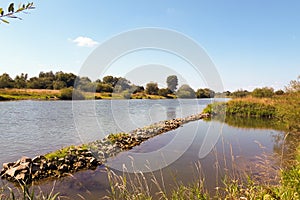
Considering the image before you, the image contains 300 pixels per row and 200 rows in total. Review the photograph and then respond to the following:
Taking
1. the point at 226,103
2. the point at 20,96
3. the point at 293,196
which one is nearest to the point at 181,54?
the point at 293,196

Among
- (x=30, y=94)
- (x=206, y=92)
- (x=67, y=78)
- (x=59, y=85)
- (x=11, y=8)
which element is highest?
(x=67, y=78)

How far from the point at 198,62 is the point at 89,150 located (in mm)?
4974

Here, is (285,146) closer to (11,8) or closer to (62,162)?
(62,162)

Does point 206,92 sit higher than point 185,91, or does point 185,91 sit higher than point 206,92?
point 206,92

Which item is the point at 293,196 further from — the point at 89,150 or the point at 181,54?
the point at 89,150

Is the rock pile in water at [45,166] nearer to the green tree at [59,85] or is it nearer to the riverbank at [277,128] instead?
the riverbank at [277,128]

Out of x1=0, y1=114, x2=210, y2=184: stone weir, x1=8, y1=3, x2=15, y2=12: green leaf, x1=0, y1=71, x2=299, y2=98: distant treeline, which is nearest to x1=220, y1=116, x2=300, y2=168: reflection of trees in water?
x1=0, y1=71, x2=299, y2=98: distant treeline

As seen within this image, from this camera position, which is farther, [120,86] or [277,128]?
[277,128]

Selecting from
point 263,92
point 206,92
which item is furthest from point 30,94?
point 263,92

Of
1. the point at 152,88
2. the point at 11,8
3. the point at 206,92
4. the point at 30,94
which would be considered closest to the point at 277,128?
the point at 206,92

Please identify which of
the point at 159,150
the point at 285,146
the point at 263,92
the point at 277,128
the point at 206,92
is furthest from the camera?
the point at 263,92

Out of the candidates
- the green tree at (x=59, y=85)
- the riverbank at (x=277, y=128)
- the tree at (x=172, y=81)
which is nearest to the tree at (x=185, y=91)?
the tree at (x=172, y=81)

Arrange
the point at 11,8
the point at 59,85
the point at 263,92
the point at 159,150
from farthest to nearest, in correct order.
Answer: the point at 59,85, the point at 263,92, the point at 159,150, the point at 11,8

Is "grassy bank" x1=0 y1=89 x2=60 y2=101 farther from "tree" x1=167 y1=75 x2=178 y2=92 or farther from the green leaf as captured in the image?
the green leaf
